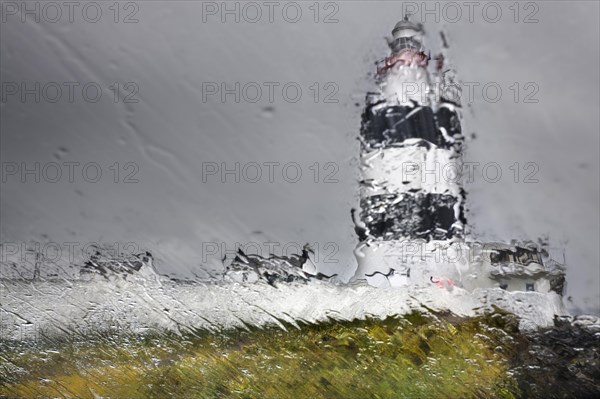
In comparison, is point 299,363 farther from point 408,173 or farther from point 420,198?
point 408,173

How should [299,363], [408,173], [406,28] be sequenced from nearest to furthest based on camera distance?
[299,363], [406,28], [408,173]

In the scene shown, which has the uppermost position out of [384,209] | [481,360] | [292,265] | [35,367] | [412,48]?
[412,48]

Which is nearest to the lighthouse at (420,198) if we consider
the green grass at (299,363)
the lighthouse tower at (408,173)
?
the lighthouse tower at (408,173)

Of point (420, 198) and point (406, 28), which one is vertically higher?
point (406, 28)

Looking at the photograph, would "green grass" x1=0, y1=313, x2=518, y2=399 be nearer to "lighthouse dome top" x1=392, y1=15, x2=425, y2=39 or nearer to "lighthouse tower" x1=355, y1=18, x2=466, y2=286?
"lighthouse tower" x1=355, y1=18, x2=466, y2=286

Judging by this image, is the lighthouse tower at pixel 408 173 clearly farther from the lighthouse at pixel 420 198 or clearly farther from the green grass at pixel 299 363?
the green grass at pixel 299 363

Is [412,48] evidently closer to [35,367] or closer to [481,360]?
[481,360]

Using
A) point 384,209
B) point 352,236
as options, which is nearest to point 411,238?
point 384,209

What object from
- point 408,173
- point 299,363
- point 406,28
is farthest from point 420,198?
point 299,363
